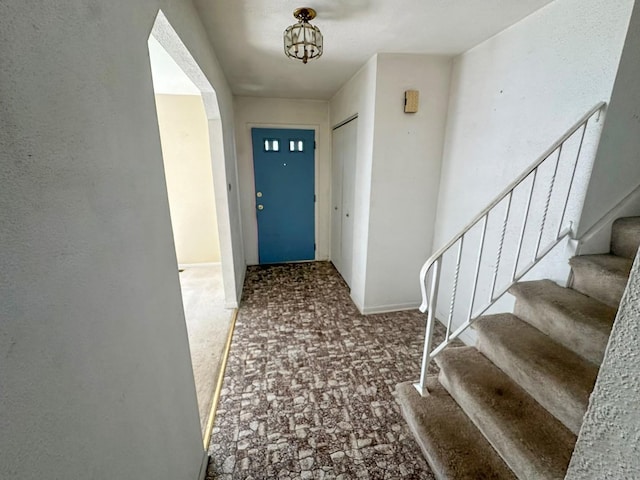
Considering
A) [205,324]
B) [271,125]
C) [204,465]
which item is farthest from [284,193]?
[204,465]

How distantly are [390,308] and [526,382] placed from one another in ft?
5.04

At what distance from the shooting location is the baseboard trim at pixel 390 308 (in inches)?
108

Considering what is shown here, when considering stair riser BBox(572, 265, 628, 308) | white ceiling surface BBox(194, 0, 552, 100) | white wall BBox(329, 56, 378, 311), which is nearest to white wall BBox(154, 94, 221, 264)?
white ceiling surface BBox(194, 0, 552, 100)

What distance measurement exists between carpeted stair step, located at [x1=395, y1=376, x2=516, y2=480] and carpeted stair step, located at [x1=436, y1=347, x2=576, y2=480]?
0.05 m

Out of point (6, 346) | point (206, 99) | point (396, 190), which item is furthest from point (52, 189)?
point (396, 190)

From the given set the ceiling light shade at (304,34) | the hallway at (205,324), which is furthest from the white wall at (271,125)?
the ceiling light shade at (304,34)

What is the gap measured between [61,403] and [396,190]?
8.02ft

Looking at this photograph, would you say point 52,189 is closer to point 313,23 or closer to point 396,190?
point 313,23

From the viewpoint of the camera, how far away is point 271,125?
3.62 metres

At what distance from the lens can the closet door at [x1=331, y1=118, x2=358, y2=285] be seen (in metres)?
3.00

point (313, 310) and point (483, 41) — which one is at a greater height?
point (483, 41)

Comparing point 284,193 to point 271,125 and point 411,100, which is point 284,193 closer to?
point 271,125

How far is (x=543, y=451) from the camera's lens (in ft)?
3.52

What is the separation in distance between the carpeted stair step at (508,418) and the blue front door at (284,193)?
2.84 meters
